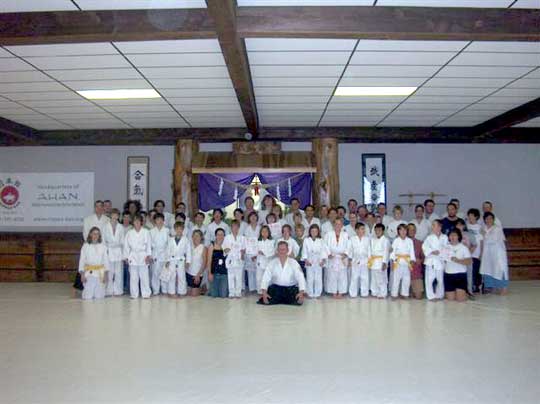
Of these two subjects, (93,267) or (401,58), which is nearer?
(401,58)

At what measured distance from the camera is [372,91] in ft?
21.9

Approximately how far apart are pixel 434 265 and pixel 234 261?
3045mm

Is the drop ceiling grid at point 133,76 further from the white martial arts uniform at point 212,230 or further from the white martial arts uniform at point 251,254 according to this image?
the white martial arts uniform at point 251,254

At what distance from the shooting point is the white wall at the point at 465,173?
9.56 metres

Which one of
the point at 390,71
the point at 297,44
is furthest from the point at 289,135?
the point at 297,44

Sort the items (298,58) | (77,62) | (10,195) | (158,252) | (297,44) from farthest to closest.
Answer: (10,195) < (158,252) < (77,62) < (298,58) < (297,44)

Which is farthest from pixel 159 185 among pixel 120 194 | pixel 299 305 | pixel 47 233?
pixel 299 305

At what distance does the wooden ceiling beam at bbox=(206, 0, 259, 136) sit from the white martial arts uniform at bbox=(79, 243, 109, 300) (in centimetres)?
327

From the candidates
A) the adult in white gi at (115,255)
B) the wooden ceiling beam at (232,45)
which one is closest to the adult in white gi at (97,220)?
the adult in white gi at (115,255)

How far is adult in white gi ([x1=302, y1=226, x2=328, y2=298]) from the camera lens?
730 centimetres

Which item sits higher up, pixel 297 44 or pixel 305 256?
pixel 297 44

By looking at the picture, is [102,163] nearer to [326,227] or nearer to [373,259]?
[326,227]

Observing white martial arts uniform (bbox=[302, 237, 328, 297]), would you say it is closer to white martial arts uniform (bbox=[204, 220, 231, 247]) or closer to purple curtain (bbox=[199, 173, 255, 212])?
white martial arts uniform (bbox=[204, 220, 231, 247])

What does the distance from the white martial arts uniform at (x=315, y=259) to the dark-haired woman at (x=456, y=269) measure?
1852 millimetres
